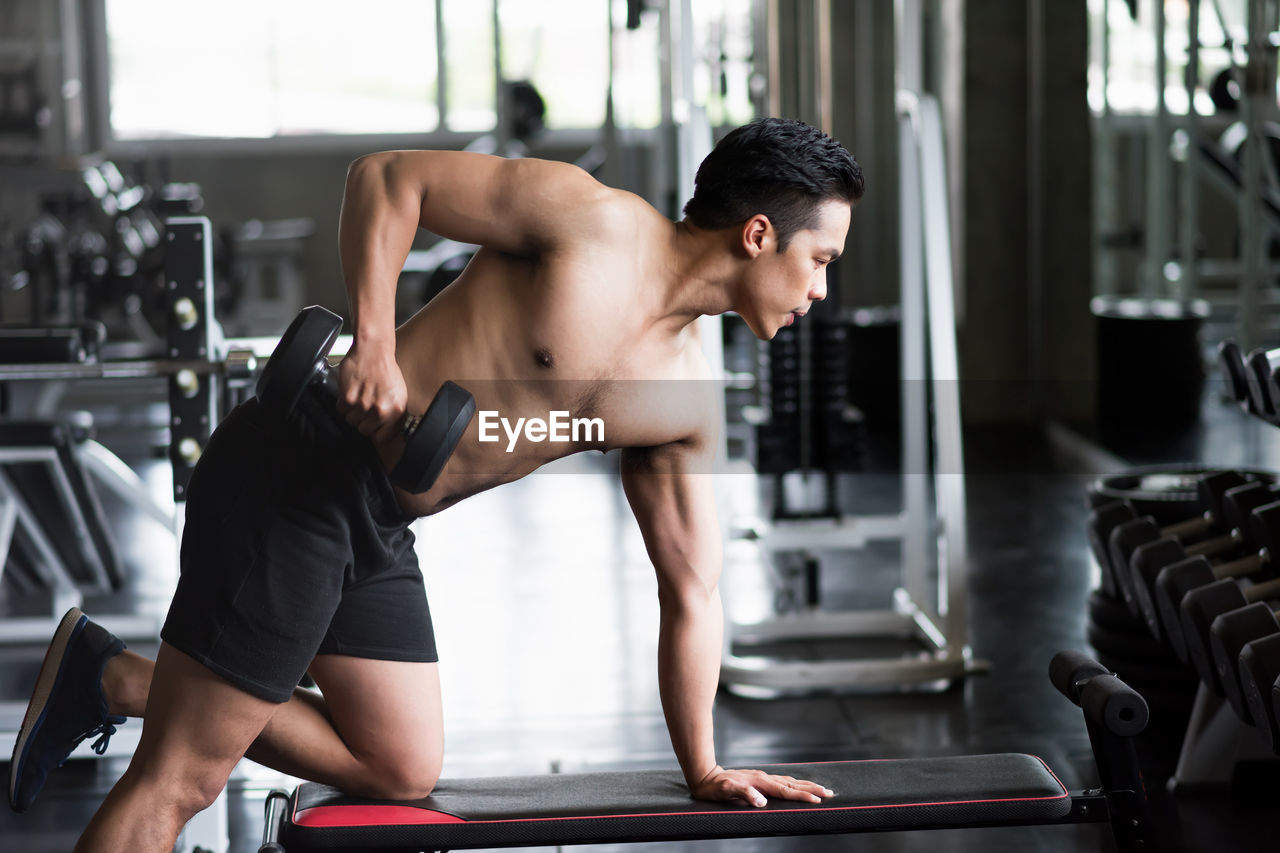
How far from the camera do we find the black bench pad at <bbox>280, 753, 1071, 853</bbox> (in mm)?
1620

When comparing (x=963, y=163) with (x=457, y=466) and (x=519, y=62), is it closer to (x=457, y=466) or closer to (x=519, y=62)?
(x=457, y=466)

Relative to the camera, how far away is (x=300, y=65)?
36.3 feet

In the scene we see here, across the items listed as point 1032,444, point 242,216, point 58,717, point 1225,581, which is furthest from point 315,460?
point 242,216

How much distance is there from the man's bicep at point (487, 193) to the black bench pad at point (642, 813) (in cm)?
67

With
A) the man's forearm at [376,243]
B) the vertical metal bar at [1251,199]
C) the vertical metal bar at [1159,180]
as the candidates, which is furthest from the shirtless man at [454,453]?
the vertical metal bar at [1159,180]

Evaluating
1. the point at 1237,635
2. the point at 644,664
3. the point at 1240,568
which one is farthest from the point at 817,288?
the point at 644,664

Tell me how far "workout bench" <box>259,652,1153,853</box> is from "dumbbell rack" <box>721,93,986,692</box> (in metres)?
1.29

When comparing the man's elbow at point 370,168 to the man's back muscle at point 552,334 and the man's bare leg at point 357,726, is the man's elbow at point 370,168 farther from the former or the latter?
the man's bare leg at point 357,726

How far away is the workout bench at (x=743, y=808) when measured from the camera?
162 centimetres

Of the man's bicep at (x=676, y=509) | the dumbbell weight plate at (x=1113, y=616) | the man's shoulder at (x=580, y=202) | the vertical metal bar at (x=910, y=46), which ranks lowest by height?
the dumbbell weight plate at (x=1113, y=616)

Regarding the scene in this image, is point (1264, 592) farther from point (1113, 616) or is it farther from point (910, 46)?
point (910, 46)

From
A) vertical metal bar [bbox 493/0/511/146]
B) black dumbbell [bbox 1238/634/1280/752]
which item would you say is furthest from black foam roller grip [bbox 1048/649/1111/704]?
vertical metal bar [bbox 493/0/511/146]

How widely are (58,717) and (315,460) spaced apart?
527 millimetres

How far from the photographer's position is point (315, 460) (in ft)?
5.06
